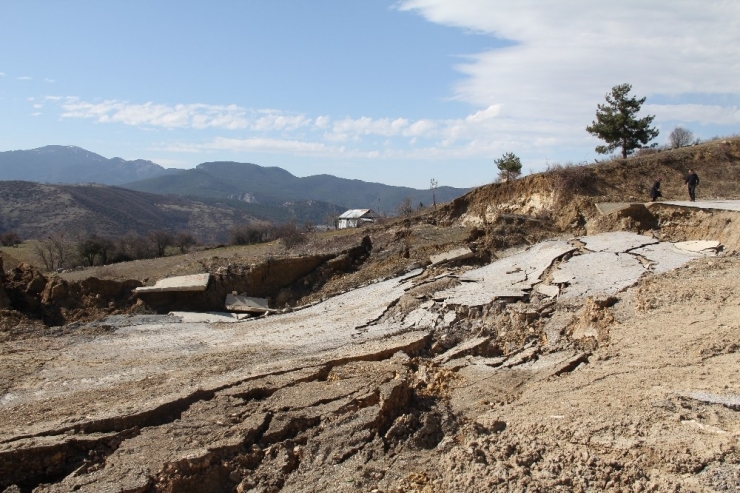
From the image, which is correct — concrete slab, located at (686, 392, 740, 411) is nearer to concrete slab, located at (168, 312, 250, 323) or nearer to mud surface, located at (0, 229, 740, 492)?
mud surface, located at (0, 229, 740, 492)

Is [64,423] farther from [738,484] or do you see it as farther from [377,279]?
[377,279]

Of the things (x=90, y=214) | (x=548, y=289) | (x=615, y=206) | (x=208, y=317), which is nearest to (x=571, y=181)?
(x=615, y=206)

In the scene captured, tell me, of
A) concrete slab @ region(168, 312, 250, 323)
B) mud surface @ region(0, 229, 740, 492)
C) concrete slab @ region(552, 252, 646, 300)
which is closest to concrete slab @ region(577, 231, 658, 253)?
concrete slab @ region(552, 252, 646, 300)

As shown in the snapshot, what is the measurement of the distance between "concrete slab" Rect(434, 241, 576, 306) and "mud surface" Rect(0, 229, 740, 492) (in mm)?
134

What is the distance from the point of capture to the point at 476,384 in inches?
268

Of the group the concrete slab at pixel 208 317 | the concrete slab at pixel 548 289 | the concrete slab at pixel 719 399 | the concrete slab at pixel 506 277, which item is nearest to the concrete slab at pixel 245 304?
the concrete slab at pixel 208 317

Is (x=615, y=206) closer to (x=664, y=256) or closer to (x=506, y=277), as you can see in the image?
(x=664, y=256)

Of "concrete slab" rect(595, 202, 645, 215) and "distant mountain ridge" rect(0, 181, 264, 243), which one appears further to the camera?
"distant mountain ridge" rect(0, 181, 264, 243)

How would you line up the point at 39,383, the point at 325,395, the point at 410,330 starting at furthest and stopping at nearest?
1. the point at 410,330
2. the point at 39,383
3. the point at 325,395

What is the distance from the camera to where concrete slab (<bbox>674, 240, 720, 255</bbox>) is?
1130 cm

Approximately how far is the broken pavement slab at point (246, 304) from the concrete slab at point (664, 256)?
7.81 m

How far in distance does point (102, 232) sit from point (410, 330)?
7361 centimetres

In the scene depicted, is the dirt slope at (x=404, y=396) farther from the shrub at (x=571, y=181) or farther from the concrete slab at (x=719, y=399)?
the shrub at (x=571, y=181)

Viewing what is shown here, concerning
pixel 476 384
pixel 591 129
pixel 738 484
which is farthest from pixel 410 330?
pixel 591 129
